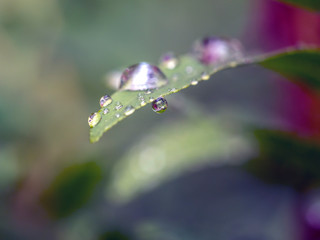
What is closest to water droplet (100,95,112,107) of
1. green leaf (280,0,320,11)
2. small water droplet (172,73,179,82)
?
small water droplet (172,73,179,82)

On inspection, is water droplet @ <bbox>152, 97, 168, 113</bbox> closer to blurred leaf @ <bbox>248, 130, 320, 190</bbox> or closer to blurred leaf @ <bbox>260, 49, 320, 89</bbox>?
blurred leaf @ <bbox>260, 49, 320, 89</bbox>

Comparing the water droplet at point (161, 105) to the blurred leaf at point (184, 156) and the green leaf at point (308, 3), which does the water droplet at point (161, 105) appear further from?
the blurred leaf at point (184, 156)

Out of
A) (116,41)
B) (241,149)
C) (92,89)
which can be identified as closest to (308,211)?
(241,149)

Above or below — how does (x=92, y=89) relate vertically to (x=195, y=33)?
below

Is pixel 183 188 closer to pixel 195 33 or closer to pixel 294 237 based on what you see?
pixel 294 237

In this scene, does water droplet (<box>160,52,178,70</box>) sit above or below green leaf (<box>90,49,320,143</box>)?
above

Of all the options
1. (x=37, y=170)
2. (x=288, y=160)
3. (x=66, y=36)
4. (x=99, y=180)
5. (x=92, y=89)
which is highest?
(x=66, y=36)

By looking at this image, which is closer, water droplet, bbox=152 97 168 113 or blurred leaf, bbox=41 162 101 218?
water droplet, bbox=152 97 168 113
